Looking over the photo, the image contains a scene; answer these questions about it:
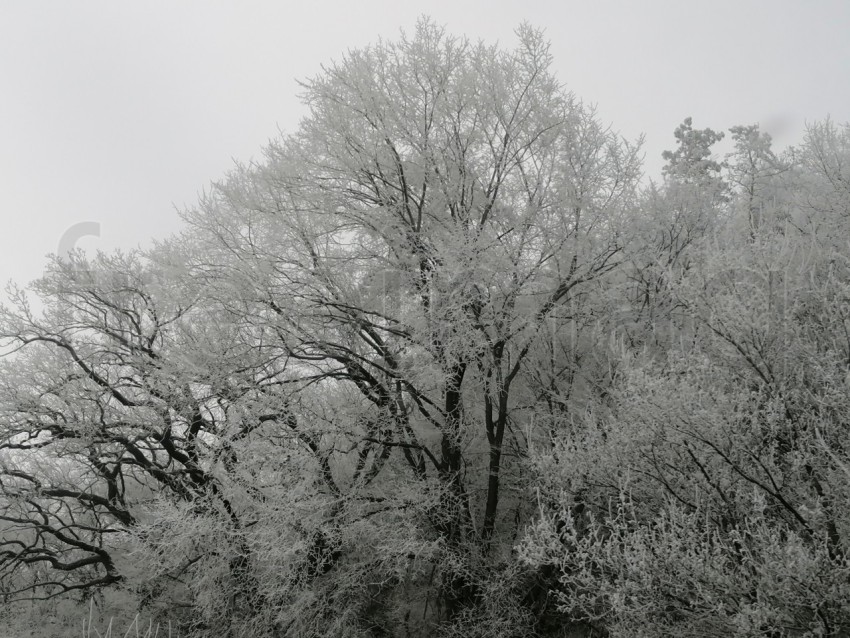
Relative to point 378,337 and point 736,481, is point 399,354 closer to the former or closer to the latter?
point 378,337

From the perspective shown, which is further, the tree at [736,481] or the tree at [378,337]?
the tree at [378,337]

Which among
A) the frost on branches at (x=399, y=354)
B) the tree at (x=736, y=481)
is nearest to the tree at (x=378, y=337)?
the frost on branches at (x=399, y=354)

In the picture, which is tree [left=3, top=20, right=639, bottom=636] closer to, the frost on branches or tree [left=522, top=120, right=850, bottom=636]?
the frost on branches

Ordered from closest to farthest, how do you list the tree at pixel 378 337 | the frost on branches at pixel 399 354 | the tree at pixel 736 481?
the tree at pixel 736 481, the frost on branches at pixel 399 354, the tree at pixel 378 337

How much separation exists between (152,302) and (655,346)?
8901 mm

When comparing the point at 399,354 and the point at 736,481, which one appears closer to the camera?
the point at 736,481

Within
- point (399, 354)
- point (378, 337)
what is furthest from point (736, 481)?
point (378, 337)

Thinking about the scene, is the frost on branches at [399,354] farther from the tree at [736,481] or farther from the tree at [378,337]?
the tree at [736,481]

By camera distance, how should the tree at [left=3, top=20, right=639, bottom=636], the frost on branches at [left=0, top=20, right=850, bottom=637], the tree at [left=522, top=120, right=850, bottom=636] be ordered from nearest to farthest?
the tree at [left=522, top=120, right=850, bottom=636]
the frost on branches at [left=0, top=20, right=850, bottom=637]
the tree at [left=3, top=20, right=639, bottom=636]

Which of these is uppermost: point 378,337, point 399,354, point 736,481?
point 378,337

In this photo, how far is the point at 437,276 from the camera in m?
7.43

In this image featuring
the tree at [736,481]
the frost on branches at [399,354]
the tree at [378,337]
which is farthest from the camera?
the tree at [378,337]

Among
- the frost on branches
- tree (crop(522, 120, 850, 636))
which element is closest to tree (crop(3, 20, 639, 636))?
the frost on branches

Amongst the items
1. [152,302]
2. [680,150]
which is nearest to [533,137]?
[152,302]
